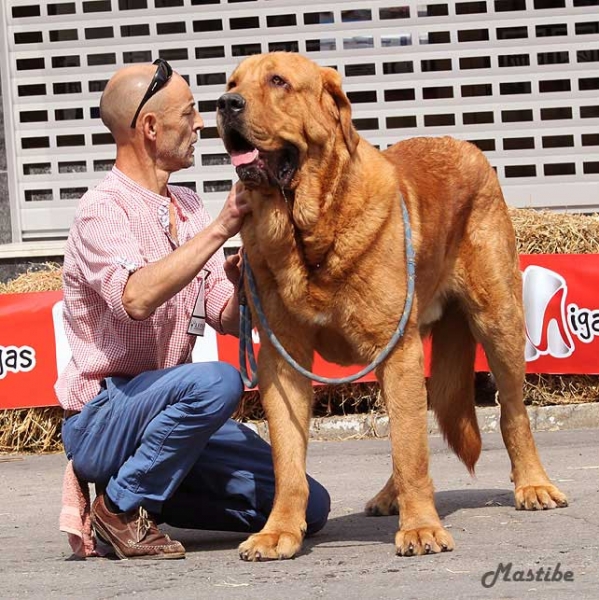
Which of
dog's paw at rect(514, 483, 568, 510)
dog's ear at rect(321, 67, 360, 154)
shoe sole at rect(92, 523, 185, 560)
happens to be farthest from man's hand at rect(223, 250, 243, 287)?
dog's paw at rect(514, 483, 568, 510)

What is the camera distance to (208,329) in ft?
24.1

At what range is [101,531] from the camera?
4.52 metres

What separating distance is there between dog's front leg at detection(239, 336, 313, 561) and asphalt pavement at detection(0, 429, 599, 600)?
0.27ft

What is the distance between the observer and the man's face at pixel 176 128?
4.78 metres

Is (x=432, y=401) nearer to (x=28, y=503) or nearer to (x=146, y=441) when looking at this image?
(x=146, y=441)

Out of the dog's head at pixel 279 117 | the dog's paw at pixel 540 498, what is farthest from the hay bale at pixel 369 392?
the dog's head at pixel 279 117

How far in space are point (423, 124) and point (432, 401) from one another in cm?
510

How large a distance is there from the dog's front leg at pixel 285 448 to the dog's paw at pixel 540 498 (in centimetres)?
108

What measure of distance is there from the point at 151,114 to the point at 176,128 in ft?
0.35

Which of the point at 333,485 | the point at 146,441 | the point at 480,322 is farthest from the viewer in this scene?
the point at 333,485

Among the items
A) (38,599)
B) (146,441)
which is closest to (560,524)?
(146,441)

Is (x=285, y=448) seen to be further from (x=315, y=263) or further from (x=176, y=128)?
(x=176, y=128)

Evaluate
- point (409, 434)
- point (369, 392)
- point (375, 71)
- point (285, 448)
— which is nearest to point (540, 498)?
point (409, 434)

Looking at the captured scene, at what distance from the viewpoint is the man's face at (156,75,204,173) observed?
4781mm
